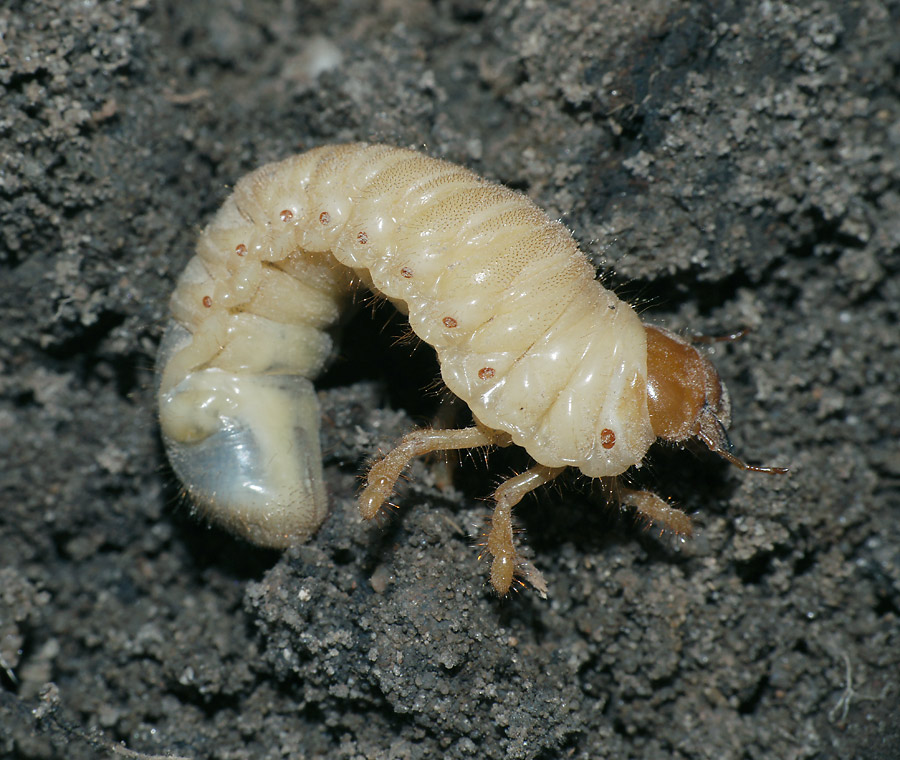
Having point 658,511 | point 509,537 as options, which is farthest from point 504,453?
point 658,511

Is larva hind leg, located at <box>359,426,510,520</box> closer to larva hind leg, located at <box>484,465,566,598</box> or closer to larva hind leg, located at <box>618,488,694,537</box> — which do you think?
larva hind leg, located at <box>484,465,566,598</box>

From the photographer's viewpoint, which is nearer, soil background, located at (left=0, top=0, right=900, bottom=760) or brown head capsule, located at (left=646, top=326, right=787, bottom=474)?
brown head capsule, located at (left=646, top=326, right=787, bottom=474)

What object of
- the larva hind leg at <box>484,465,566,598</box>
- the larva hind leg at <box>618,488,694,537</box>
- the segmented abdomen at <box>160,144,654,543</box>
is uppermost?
the segmented abdomen at <box>160,144,654,543</box>

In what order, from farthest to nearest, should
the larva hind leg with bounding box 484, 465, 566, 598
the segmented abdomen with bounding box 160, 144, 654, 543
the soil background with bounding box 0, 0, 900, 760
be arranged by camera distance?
the soil background with bounding box 0, 0, 900, 760 → the larva hind leg with bounding box 484, 465, 566, 598 → the segmented abdomen with bounding box 160, 144, 654, 543

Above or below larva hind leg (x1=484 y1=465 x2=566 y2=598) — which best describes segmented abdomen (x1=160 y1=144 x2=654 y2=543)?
above

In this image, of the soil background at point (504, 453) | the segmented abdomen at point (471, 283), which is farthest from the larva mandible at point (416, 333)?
the soil background at point (504, 453)

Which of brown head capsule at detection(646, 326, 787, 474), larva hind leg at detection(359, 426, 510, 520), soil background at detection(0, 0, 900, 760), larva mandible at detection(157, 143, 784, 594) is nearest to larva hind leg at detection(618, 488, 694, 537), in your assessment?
larva mandible at detection(157, 143, 784, 594)

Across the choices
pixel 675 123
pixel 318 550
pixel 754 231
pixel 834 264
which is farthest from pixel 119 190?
pixel 834 264

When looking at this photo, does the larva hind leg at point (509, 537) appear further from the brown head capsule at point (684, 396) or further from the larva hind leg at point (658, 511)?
the brown head capsule at point (684, 396)

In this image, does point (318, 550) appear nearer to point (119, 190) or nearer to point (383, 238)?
point (383, 238)
